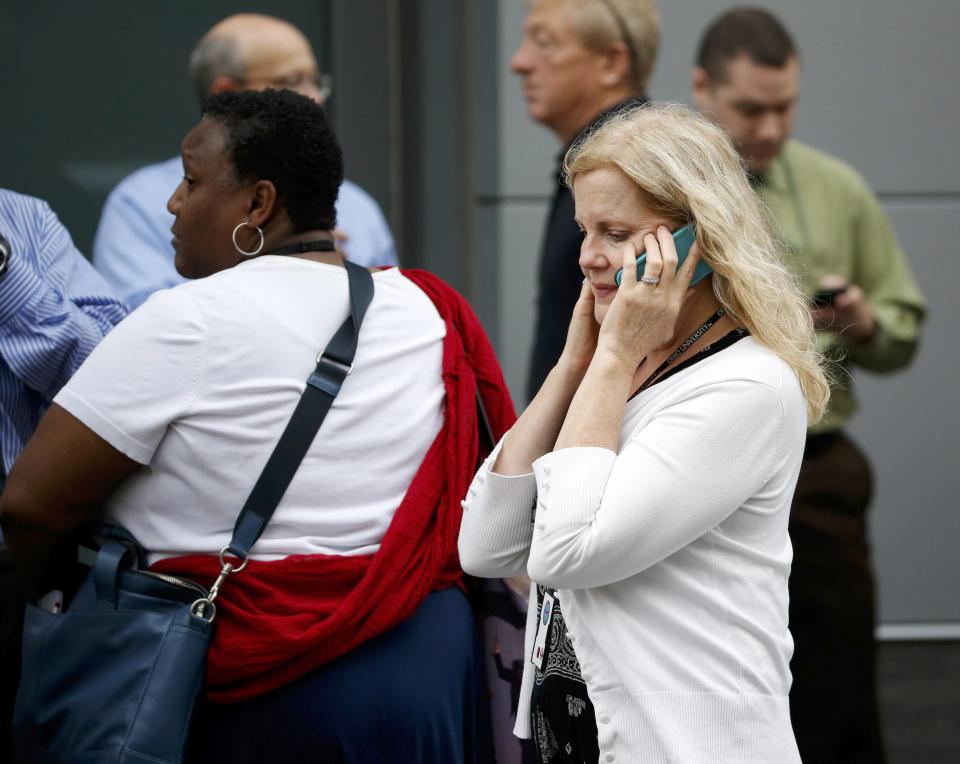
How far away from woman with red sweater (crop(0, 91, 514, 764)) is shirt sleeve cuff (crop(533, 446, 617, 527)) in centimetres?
48

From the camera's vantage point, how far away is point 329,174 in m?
2.67

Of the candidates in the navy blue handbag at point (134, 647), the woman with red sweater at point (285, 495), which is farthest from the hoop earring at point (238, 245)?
the navy blue handbag at point (134, 647)

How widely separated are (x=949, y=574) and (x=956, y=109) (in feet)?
6.12

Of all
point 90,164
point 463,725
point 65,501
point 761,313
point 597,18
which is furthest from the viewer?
point 90,164

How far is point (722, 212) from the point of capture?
215 centimetres

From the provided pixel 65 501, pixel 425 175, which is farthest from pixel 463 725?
pixel 425 175

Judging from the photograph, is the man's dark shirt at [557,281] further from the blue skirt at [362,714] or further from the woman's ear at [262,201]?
the blue skirt at [362,714]

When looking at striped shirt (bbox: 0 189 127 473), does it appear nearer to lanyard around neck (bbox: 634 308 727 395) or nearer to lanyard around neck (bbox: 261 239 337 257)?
lanyard around neck (bbox: 261 239 337 257)

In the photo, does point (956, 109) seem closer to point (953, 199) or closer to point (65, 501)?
point (953, 199)

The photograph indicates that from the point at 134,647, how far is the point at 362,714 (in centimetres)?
41

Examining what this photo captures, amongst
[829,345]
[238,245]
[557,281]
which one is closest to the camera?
[238,245]

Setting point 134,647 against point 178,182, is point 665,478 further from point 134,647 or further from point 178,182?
point 178,182

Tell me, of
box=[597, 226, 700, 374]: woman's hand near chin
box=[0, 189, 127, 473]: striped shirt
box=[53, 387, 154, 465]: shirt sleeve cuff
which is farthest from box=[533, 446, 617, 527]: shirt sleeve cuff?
box=[0, 189, 127, 473]: striped shirt

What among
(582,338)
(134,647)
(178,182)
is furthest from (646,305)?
(178,182)
